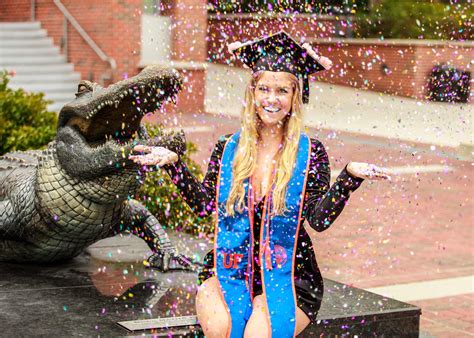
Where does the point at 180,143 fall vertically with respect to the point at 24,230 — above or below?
above

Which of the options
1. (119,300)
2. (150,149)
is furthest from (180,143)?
(119,300)

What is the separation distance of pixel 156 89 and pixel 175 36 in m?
15.1

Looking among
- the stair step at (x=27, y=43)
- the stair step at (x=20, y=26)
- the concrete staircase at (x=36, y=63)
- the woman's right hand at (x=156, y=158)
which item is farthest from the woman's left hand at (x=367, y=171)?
the stair step at (x=20, y=26)

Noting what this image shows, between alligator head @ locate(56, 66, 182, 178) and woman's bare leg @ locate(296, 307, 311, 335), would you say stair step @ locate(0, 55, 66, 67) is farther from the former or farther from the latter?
woman's bare leg @ locate(296, 307, 311, 335)

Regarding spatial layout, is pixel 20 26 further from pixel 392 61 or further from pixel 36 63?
pixel 392 61

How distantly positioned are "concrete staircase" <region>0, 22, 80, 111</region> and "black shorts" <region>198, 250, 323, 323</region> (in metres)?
14.0

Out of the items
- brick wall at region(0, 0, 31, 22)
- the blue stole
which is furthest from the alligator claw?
brick wall at region(0, 0, 31, 22)

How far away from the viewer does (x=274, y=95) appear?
3.48m

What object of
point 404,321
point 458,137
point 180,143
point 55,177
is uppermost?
point 180,143

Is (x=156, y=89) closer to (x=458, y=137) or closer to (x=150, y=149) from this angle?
Answer: (x=150, y=149)

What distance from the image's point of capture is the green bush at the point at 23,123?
8.30 metres

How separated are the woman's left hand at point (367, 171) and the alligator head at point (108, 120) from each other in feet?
4.80

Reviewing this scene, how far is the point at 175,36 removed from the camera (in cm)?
1931

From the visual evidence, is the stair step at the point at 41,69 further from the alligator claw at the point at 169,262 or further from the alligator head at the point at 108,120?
the alligator head at the point at 108,120
